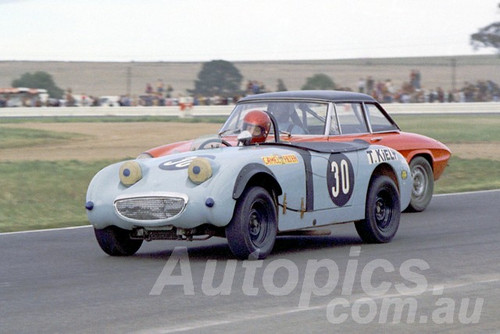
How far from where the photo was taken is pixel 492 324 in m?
6.14

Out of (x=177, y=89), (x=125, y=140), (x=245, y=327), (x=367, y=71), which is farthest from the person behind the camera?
(x=367, y=71)

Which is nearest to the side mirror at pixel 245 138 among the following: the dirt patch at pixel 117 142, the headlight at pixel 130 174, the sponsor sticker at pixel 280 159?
the sponsor sticker at pixel 280 159

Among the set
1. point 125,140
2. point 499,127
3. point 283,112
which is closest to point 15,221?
point 283,112

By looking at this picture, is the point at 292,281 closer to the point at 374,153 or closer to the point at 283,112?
the point at 374,153

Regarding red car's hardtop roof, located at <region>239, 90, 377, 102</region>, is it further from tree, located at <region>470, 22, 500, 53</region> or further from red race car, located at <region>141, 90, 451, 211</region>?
tree, located at <region>470, 22, 500, 53</region>

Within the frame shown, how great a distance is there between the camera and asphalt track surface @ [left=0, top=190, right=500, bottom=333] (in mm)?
6121

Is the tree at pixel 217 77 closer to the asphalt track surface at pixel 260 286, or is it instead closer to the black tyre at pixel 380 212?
the black tyre at pixel 380 212

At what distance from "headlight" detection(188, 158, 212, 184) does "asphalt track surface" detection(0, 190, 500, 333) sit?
0.70m

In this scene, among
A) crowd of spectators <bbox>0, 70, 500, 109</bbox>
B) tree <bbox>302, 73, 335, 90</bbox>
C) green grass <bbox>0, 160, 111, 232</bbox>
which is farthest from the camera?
tree <bbox>302, 73, 335, 90</bbox>

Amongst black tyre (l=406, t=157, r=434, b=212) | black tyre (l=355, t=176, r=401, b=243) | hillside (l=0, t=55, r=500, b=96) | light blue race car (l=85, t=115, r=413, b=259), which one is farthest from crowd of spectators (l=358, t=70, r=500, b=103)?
light blue race car (l=85, t=115, r=413, b=259)

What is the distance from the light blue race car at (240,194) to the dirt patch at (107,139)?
12.8 m

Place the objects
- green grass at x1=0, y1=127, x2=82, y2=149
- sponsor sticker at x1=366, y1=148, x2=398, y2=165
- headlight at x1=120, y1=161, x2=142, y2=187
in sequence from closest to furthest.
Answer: headlight at x1=120, y1=161, x2=142, y2=187, sponsor sticker at x1=366, y1=148, x2=398, y2=165, green grass at x1=0, y1=127, x2=82, y2=149

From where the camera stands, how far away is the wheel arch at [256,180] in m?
8.41

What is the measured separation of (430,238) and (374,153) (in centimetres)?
107
